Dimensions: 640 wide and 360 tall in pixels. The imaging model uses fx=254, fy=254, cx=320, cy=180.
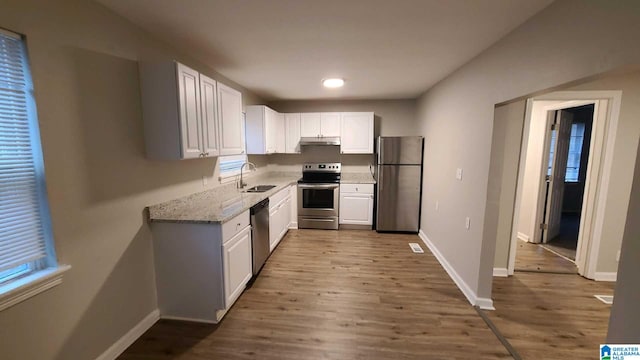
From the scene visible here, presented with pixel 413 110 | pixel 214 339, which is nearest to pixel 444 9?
pixel 214 339

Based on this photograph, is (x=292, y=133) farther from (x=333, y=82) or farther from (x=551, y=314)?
(x=551, y=314)

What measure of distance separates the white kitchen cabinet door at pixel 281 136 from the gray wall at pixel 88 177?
8.94 feet

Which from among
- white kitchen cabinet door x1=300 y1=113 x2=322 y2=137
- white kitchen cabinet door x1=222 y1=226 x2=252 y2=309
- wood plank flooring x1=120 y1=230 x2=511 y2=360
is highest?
white kitchen cabinet door x1=300 y1=113 x2=322 y2=137

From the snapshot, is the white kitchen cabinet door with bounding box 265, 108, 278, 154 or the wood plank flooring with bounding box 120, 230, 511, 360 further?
the white kitchen cabinet door with bounding box 265, 108, 278, 154

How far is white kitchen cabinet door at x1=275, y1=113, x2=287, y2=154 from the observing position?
4844 millimetres

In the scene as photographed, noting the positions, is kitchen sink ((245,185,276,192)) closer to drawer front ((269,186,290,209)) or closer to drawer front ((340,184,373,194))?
drawer front ((269,186,290,209))

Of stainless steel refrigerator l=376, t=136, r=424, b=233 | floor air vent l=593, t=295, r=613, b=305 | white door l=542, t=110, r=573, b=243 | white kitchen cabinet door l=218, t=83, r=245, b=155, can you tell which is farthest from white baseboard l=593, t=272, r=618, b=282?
white kitchen cabinet door l=218, t=83, r=245, b=155

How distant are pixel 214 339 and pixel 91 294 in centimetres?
92

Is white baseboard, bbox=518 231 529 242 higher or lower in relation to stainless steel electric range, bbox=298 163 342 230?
lower

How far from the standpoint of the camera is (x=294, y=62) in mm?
2760

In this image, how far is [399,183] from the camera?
4438mm

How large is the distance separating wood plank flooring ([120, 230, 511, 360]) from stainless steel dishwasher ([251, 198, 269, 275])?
19cm

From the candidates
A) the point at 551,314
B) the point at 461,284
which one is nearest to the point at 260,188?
the point at 461,284

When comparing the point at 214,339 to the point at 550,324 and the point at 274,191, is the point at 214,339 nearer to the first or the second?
the point at 274,191
